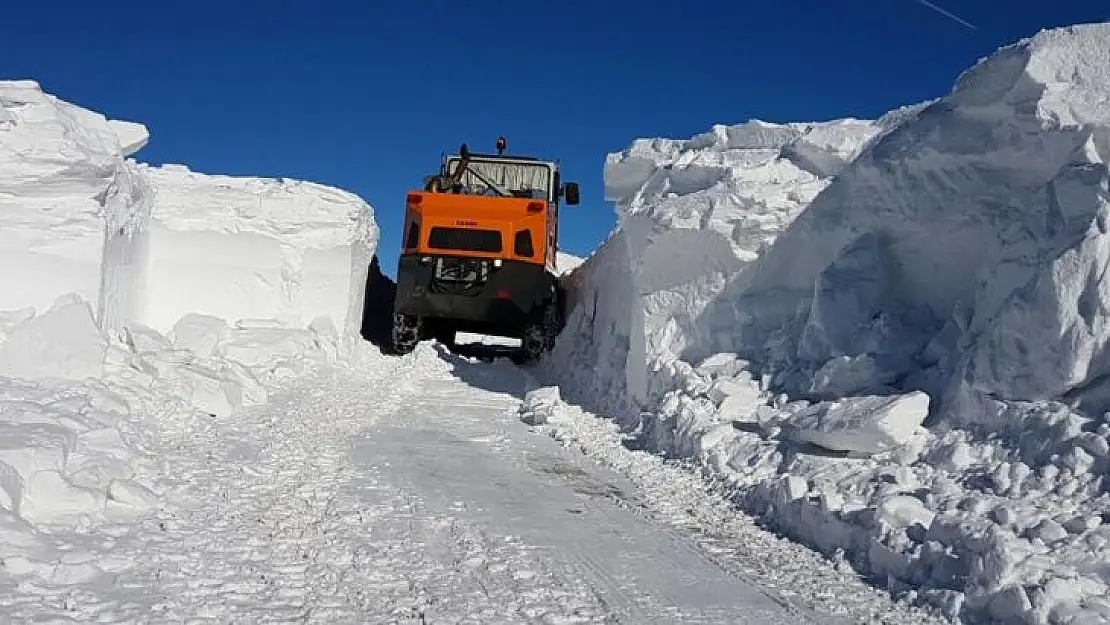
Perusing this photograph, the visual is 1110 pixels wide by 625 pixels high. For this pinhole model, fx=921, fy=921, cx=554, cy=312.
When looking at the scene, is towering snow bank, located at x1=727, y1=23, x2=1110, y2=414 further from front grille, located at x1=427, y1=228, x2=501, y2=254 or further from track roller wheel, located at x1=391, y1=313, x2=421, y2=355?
track roller wheel, located at x1=391, y1=313, x2=421, y2=355

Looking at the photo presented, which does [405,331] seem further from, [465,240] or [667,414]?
[667,414]

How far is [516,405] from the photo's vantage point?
398 inches

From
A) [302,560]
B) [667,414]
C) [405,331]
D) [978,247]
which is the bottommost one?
[302,560]

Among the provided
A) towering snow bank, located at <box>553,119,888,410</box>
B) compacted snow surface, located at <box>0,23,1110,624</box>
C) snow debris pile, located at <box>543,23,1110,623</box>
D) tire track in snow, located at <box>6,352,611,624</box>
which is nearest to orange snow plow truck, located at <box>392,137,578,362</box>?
compacted snow surface, located at <box>0,23,1110,624</box>

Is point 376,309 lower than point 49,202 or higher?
lower

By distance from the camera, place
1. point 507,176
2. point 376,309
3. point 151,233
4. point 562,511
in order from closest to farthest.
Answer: point 562,511, point 151,233, point 507,176, point 376,309

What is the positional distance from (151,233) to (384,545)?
8.86 meters

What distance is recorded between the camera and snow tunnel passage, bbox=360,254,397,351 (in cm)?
1606

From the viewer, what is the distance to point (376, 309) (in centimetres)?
1684

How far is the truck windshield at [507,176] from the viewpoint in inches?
566

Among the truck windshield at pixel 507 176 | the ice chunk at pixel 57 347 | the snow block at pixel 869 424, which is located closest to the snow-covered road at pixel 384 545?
the ice chunk at pixel 57 347

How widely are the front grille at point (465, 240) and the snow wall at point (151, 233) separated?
178cm

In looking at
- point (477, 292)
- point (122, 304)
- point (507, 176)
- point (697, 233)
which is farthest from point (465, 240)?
point (122, 304)

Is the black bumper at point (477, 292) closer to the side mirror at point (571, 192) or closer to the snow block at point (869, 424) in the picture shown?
the side mirror at point (571, 192)
